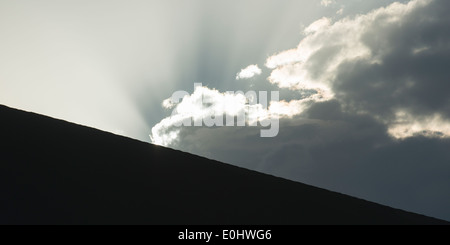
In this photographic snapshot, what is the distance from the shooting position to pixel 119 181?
5.93 metres

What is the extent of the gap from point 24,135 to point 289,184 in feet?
19.0

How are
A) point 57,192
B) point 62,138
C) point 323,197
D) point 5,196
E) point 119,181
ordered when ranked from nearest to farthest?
1. point 5,196
2. point 57,192
3. point 119,181
4. point 62,138
5. point 323,197

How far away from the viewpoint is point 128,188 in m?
5.79

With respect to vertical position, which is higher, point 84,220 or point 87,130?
point 87,130

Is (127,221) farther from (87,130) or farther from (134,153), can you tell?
(87,130)

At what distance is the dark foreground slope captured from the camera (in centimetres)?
490

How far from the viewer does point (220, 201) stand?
6.38 metres

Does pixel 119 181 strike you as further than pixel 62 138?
No

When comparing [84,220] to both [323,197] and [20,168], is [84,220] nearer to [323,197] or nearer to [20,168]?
[20,168]

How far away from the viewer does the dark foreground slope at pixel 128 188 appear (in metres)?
4.90

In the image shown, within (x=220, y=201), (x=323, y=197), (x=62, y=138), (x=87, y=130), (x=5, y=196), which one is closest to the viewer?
(x=5, y=196)
